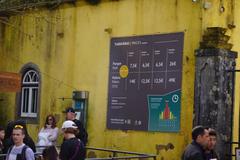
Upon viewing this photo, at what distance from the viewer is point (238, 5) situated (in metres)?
12.4

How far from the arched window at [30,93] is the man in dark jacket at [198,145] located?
8634 mm

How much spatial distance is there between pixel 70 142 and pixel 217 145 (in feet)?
13.7

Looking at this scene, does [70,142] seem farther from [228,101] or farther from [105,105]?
[105,105]

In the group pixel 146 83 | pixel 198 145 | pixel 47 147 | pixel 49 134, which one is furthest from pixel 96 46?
pixel 47 147

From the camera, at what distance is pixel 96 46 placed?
14109 mm

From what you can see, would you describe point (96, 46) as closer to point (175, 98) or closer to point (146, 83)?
point (146, 83)

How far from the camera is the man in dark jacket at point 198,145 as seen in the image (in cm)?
742

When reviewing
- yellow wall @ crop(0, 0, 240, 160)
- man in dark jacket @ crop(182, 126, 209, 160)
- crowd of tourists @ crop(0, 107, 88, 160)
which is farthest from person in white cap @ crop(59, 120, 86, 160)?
yellow wall @ crop(0, 0, 240, 160)

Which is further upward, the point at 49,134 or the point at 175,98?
the point at 175,98

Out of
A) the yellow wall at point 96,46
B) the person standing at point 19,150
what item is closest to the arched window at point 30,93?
the yellow wall at point 96,46

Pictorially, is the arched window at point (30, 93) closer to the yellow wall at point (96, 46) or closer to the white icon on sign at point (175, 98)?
the yellow wall at point (96, 46)

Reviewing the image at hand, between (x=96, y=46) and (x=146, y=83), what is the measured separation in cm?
196

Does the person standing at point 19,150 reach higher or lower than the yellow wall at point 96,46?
lower

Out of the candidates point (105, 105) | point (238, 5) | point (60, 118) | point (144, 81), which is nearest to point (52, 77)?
point (60, 118)
